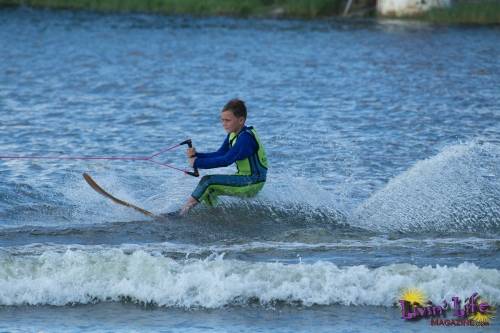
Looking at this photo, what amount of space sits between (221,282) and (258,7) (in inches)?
1470

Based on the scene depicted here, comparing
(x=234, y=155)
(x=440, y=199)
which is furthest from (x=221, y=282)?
(x=440, y=199)

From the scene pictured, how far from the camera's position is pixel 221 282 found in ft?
34.1

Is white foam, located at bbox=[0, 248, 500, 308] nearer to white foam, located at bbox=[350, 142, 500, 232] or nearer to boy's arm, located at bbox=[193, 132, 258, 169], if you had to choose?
boy's arm, located at bbox=[193, 132, 258, 169]

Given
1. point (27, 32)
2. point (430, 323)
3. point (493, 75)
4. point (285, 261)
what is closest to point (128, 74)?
point (493, 75)

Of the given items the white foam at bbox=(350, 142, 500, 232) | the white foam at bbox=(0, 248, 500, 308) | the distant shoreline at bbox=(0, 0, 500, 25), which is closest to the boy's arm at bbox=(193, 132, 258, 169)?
the white foam at bbox=(350, 142, 500, 232)

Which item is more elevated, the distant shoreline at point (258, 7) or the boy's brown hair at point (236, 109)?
the boy's brown hair at point (236, 109)

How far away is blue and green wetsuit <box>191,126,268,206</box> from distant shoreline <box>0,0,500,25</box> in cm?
3147

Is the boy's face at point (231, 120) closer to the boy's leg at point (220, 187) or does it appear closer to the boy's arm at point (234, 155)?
the boy's arm at point (234, 155)

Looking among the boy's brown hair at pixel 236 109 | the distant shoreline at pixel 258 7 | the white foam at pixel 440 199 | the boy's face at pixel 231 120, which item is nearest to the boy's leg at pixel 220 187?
the boy's face at pixel 231 120

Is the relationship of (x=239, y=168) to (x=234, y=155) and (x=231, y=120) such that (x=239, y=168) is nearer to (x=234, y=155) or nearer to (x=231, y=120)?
(x=234, y=155)

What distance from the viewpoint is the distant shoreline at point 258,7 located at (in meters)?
43.8

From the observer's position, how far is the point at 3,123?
2064cm

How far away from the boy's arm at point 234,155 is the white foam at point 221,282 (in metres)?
1.81

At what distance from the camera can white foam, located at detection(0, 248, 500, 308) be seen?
10.2 meters
